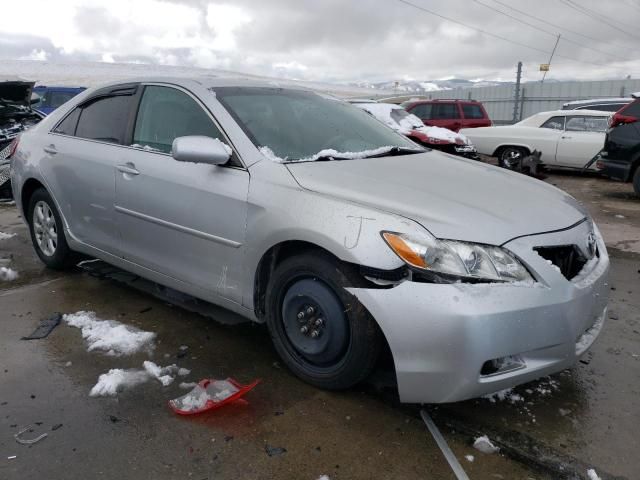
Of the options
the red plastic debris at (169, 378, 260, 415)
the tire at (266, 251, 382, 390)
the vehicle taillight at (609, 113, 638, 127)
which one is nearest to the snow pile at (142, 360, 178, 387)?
the red plastic debris at (169, 378, 260, 415)

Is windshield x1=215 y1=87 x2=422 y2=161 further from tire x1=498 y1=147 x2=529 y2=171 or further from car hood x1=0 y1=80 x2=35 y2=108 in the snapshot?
tire x1=498 y1=147 x2=529 y2=171

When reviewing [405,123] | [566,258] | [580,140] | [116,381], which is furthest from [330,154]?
[580,140]

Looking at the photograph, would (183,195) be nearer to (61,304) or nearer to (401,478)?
(61,304)

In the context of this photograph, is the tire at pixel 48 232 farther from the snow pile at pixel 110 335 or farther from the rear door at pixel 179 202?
the rear door at pixel 179 202

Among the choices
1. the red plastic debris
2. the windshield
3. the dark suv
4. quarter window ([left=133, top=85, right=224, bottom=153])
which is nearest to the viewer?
the red plastic debris

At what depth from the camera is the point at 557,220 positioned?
2.71m

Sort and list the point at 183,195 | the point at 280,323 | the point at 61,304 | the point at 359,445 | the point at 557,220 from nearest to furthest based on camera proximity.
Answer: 1. the point at 359,445
2. the point at 557,220
3. the point at 280,323
4. the point at 183,195
5. the point at 61,304

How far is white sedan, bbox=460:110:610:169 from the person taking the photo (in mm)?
10562

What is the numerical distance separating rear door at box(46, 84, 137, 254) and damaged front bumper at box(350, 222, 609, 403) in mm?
2165

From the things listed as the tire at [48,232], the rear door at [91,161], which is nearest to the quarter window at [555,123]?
the rear door at [91,161]

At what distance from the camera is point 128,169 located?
3.56m

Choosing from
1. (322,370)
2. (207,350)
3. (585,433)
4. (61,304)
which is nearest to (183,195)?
(207,350)

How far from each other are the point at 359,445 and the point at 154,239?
1834mm

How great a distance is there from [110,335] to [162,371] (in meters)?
0.62
